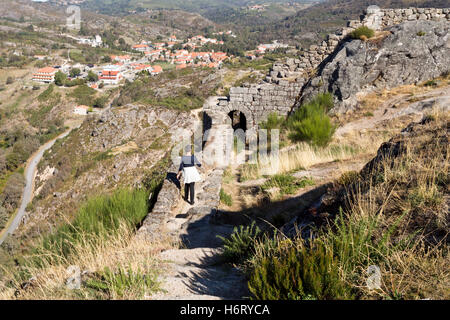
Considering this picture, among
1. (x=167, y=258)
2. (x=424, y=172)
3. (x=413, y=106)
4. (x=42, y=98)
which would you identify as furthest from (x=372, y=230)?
(x=42, y=98)

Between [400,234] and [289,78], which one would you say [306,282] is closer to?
[400,234]

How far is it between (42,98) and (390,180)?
79370 millimetres

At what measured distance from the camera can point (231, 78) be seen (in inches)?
2048

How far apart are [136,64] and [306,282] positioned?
10320 cm

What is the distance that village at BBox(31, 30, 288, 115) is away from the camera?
78.7 metres

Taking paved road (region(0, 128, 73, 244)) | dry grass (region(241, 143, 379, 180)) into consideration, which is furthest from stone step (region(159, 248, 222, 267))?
paved road (region(0, 128, 73, 244))

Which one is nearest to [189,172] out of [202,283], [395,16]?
[202,283]

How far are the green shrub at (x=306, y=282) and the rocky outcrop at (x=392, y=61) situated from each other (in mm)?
11725

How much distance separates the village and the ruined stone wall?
194ft

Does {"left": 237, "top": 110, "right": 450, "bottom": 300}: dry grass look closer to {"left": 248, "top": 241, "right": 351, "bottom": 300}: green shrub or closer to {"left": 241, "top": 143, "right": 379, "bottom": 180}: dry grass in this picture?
{"left": 248, "top": 241, "right": 351, "bottom": 300}: green shrub

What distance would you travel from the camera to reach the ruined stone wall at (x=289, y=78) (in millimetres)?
13406

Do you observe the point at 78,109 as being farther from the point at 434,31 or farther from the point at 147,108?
the point at 434,31

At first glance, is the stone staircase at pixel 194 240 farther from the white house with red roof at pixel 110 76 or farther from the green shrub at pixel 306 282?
the white house with red roof at pixel 110 76

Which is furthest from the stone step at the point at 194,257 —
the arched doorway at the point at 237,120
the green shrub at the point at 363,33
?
the green shrub at the point at 363,33
